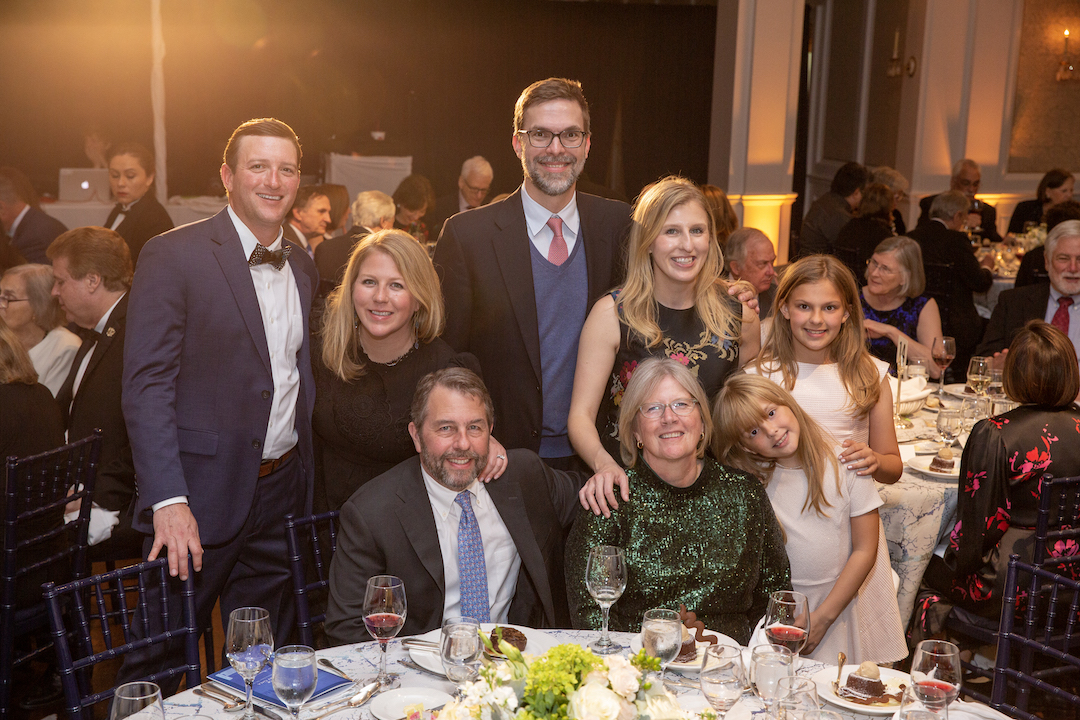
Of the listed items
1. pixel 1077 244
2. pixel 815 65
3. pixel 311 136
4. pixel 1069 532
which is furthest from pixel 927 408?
pixel 815 65

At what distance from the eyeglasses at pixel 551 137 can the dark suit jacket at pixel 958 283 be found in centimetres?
368

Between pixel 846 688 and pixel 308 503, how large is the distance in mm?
1611

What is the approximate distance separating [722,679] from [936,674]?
36cm

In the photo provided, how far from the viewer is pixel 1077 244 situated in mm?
4469

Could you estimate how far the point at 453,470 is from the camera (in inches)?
92.7

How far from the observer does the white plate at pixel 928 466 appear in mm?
3342

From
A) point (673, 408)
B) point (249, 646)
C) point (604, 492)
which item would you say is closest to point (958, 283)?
point (673, 408)

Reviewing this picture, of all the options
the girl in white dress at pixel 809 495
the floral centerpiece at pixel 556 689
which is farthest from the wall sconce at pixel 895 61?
the floral centerpiece at pixel 556 689

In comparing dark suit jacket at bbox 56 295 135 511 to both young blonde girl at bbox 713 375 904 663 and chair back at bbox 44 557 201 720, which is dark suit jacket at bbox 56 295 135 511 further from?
young blonde girl at bbox 713 375 904 663

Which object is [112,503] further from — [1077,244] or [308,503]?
[1077,244]

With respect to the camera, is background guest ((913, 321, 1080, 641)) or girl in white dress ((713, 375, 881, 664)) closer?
girl in white dress ((713, 375, 881, 664))

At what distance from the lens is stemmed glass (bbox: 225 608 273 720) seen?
5.56 feet

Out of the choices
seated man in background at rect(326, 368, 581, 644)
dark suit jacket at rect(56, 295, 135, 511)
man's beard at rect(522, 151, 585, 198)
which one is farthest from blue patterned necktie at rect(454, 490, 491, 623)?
dark suit jacket at rect(56, 295, 135, 511)

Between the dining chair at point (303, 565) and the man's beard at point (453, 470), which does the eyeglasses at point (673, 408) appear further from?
the dining chair at point (303, 565)
